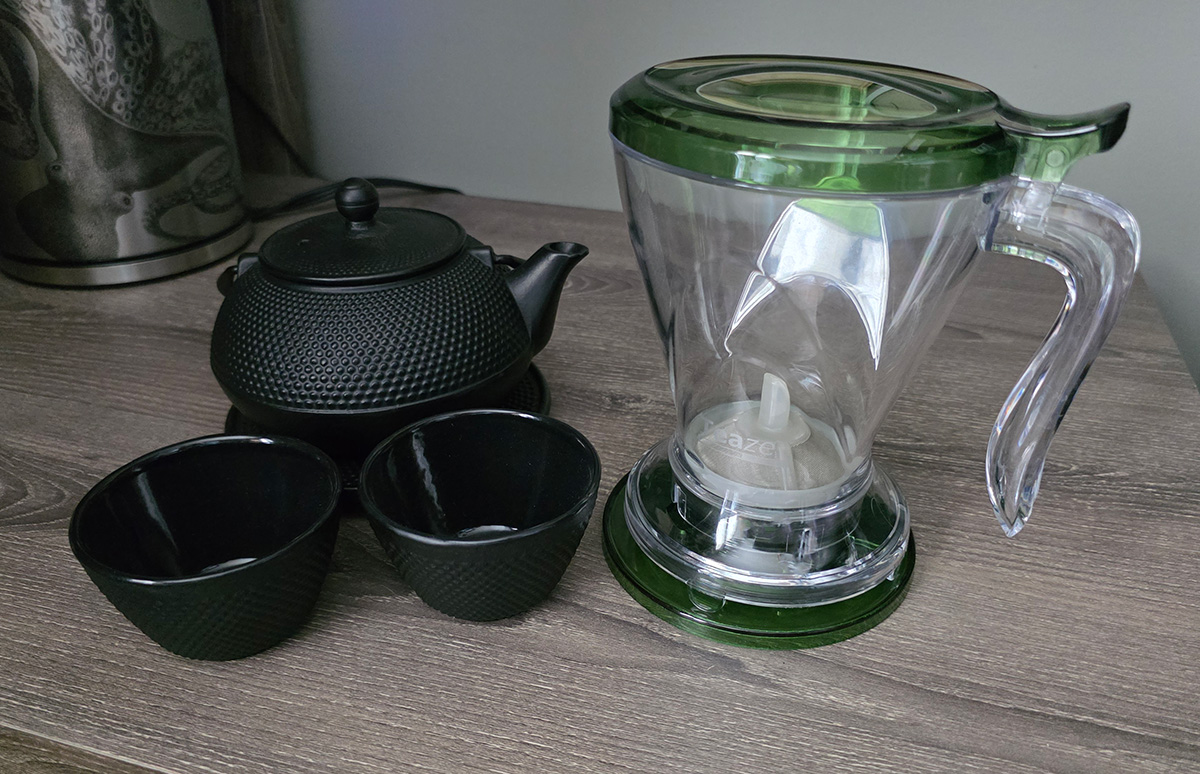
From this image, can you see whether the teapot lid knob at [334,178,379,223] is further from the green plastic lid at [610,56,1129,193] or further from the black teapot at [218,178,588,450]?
the green plastic lid at [610,56,1129,193]

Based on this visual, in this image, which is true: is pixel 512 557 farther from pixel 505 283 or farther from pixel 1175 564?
pixel 1175 564

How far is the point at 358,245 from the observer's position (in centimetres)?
44

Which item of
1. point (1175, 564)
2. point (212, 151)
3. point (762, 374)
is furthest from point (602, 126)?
point (1175, 564)

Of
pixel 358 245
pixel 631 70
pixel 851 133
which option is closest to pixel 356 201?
pixel 358 245

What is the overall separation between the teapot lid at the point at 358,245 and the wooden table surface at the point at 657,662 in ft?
0.41

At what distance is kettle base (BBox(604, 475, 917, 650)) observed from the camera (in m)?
0.36

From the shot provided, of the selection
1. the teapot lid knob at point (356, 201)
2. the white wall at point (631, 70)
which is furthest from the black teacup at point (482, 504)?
the white wall at point (631, 70)

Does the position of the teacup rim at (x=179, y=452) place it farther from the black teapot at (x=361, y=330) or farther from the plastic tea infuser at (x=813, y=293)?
the plastic tea infuser at (x=813, y=293)

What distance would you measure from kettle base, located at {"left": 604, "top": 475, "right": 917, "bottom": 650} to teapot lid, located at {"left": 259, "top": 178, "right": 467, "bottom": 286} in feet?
0.58

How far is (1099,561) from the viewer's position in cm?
41

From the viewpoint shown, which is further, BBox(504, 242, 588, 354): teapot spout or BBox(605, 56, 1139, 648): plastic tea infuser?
BBox(504, 242, 588, 354): teapot spout

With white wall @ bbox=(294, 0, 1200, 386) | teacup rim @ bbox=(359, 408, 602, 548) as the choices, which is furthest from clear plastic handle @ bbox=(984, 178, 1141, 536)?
white wall @ bbox=(294, 0, 1200, 386)

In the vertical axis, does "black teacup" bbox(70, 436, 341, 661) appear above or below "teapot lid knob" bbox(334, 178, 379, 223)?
below

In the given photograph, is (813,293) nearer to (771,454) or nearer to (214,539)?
(771,454)
